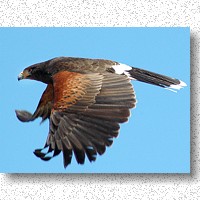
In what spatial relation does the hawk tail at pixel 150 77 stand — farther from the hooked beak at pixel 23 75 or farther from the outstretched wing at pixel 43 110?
the hooked beak at pixel 23 75

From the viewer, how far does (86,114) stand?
364 centimetres

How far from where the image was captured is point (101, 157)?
3980 millimetres

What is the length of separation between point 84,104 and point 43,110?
19.0 inches

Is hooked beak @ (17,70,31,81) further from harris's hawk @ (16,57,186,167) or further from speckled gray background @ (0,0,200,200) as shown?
speckled gray background @ (0,0,200,200)

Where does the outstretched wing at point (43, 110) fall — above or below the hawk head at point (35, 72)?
below

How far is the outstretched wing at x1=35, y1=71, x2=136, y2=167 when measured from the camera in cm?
359

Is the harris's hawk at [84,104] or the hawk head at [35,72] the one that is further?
the hawk head at [35,72]

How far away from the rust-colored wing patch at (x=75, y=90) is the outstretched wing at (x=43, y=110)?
0.61 ft

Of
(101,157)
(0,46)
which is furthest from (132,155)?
(0,46)

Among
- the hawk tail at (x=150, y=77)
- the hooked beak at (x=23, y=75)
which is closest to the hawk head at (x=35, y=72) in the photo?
the hooked beak at (x=23, y=75)

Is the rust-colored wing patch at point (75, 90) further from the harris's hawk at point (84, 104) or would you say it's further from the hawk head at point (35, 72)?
the hawk head at point (35, 72)

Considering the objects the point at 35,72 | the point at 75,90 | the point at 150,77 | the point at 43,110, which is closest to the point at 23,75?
the point at 35,72

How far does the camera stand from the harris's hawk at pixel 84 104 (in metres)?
3.59

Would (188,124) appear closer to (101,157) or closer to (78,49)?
(101,157)
